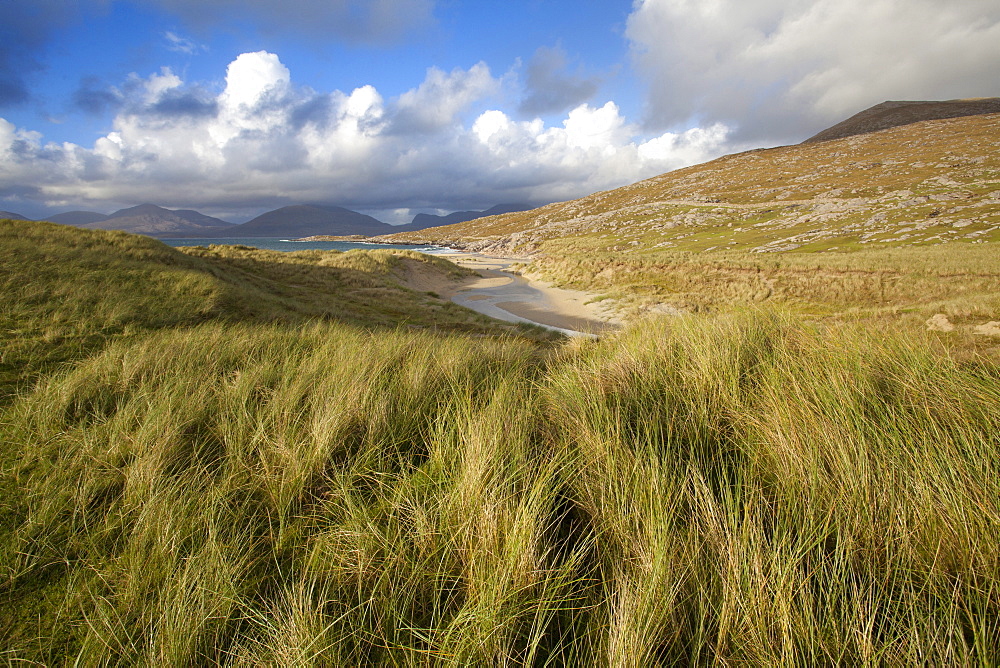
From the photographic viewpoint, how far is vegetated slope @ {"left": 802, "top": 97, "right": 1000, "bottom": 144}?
10669 cm

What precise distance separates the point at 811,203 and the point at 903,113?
11003 centimetres

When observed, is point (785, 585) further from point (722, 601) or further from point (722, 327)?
point (722, 327)

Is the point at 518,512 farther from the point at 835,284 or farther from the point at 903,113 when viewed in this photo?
the point at 903,113

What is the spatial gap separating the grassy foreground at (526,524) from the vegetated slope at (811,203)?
43822 mm

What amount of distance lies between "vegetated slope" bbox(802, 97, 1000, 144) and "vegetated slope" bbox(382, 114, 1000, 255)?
45.4ft

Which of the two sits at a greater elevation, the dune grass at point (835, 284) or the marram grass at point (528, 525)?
the marram grass at point (528, 525)

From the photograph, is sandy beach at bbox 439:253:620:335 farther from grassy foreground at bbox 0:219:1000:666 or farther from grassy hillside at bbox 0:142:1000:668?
grassy foreground at bbox 0:219:1000:666

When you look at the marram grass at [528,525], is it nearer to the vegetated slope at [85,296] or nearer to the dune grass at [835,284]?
the vegetated slope at [85,296]

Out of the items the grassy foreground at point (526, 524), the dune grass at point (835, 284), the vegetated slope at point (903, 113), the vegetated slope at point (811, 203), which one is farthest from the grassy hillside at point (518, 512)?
the vegetated slope at point (903, 113)

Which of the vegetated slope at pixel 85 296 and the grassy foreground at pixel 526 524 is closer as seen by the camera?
the grassy foreground at pixel 526 524

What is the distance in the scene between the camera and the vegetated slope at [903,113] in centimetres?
10669

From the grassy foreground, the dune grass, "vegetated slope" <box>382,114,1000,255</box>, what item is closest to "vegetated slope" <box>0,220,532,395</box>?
the grassy foreground

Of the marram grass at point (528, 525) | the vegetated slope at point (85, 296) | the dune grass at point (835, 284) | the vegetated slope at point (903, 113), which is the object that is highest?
the vegetated slope at point (903, 113)

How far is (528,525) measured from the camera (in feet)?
5.33
